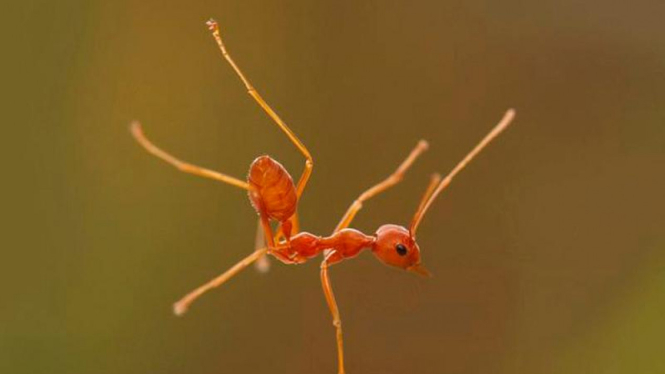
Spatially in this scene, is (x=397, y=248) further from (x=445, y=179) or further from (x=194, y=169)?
(x=194, y=169)

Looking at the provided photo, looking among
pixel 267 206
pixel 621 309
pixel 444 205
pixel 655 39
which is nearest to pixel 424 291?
pixel 444 205

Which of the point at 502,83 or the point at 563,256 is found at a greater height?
the point at 502,83

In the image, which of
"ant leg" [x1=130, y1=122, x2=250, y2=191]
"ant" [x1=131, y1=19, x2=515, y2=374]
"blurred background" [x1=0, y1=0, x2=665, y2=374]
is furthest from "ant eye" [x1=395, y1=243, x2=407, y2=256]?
"blurred background" [x1=0, y1=0, x2=665, y2=374]

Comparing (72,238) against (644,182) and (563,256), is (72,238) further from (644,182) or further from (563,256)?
(644,182)

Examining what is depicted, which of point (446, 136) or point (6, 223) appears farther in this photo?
point (446, 136)

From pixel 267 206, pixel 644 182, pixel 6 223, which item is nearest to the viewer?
pixel 267 206

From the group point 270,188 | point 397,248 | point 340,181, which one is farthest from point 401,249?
point 340,181

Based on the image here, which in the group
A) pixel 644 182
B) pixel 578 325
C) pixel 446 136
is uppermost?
pixel 446 136
